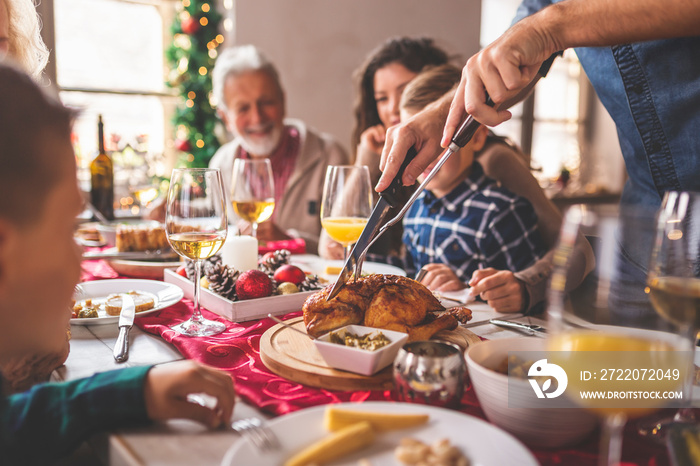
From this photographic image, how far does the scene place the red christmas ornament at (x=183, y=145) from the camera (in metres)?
3.77

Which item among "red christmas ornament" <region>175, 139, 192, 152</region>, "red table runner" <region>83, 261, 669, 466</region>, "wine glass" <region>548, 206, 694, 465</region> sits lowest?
"red table runner" <region>83, 261, 669, 466</region>

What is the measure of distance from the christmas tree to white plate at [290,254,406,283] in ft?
7.35

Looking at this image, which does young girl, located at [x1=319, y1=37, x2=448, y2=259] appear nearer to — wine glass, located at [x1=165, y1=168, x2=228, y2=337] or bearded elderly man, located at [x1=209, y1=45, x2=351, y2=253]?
bearded elderly man, located at [x1=209, y1=45, x2=351, y2=253]

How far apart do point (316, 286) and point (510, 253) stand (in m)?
0.83

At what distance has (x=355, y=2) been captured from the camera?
425 cm

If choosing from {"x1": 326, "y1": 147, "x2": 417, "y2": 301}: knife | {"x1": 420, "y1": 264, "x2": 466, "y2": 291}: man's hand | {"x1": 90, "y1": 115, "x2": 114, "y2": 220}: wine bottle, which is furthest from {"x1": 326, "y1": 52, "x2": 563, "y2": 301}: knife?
{"x1": 90, "y1": 115, "x2": 114, "y2": 220}: wine bottle

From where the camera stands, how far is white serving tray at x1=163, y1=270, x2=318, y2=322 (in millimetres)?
1113

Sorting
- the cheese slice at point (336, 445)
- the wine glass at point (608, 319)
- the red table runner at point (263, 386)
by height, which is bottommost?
the red table runner at point (263, 386)

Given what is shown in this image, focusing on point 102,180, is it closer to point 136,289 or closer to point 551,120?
point 136,289

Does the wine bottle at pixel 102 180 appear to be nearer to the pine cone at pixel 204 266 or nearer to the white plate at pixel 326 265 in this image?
the white plate at pixel 326 265

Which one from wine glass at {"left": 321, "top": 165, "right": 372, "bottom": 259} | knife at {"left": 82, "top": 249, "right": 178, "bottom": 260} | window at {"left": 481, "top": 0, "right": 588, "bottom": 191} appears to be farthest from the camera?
window at {"left": 481, "top": 0, "right": 588, "bottom": 191}

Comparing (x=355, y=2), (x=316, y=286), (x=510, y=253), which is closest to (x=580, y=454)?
(x=316, y=286)

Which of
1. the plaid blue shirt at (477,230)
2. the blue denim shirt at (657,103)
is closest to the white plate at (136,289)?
the plaid blue shirt at (477,230)

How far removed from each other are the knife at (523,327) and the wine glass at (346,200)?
430mm
